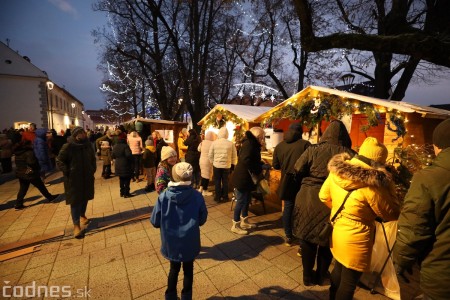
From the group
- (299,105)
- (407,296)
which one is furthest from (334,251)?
(299,105)

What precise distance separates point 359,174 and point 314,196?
0.90 m

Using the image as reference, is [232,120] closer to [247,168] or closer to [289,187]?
[247,168]

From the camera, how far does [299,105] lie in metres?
5.95

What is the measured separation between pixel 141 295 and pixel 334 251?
2284 millimetres

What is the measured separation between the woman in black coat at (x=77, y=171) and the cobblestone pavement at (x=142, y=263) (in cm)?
66

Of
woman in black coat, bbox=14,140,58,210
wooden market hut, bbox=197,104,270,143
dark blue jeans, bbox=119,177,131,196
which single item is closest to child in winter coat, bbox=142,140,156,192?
dark blue jeans, bbox=119,177,131,196

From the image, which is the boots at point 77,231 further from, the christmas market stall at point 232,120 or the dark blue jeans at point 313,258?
the christmas market stall at point 232,120

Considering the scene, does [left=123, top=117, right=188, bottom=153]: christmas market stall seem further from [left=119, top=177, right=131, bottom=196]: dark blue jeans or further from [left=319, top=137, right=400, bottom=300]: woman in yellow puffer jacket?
[left=319, top=137, right=400, bottom=300]: woman in yellow puffer jacket

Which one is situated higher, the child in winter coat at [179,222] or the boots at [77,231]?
the child in winter coat at [179,222]

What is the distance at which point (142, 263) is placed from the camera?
3.48 m

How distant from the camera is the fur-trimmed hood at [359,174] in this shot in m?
1.91

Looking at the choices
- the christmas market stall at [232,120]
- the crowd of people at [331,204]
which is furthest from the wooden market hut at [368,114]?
the crowd of people at [331,204]

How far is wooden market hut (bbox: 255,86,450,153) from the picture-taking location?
4297 mm

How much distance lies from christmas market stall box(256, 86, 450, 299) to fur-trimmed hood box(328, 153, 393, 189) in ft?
2.56
